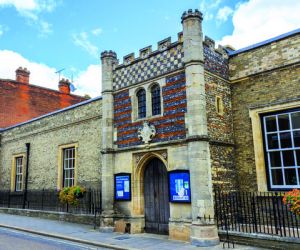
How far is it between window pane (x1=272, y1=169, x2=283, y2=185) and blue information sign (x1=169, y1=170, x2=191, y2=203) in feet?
9.10

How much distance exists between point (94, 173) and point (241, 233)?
25.0 ft

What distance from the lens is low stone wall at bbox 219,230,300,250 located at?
765 centimetres

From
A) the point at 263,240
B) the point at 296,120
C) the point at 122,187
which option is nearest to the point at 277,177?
the point at 296,120

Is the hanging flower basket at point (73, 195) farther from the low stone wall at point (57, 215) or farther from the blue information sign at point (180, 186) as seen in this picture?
the blue information sign at point (180, 186)

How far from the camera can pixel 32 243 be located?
9.76m

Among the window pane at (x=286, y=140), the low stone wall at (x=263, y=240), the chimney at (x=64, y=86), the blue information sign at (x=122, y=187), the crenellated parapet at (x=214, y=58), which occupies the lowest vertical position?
the low stone wall at (x=263, y=240)

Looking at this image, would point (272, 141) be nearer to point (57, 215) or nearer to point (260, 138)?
point (260, 138)

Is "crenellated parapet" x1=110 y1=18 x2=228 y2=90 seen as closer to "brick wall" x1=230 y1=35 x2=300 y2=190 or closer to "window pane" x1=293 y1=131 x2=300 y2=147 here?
"brick wall" x1=230 y1=35 x2=300 y2=190

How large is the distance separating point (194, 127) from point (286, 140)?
2972mm

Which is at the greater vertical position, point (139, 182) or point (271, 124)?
point (271, 124)

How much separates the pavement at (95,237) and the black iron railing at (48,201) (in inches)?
37.0

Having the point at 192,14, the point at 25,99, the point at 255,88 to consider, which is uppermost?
the point at 25,99

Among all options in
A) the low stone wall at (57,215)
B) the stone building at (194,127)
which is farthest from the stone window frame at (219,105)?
the low stone wall at (57,215)

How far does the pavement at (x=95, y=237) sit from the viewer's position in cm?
896
